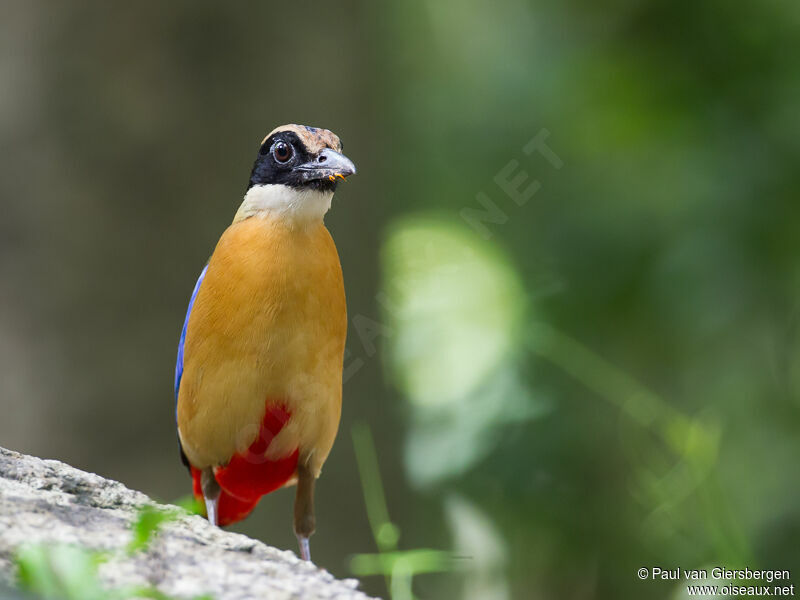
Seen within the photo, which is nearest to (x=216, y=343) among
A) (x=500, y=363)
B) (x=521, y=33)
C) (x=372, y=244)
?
(x=372, y=244)

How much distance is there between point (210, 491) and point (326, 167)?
4.61 feet

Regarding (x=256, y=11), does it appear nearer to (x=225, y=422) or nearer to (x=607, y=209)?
(x=225, y=422)

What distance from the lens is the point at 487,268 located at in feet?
17.8

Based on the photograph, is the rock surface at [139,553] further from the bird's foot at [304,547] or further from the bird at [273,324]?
the bird's foot at [304,547]

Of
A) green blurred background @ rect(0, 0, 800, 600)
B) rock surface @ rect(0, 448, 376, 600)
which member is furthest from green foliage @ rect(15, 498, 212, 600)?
green blurred background @ rect(0, 0, 800, 600)

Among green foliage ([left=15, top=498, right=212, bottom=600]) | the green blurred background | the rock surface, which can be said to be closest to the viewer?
green foliage ([left=15, top=498, right=212, bottom=600])

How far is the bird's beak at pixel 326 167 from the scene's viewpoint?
120 inches

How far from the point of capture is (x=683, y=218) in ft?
15.7

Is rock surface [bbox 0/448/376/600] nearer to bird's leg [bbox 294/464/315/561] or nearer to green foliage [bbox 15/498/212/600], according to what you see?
green foliage [bbox 15/498/212/600]

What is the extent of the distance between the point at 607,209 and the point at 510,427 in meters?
1.38

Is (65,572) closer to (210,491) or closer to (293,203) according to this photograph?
(293,203)

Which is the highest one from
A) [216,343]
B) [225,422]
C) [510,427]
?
[510,427]

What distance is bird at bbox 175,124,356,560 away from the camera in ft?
10.3

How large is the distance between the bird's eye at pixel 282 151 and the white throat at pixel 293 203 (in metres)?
0.09
